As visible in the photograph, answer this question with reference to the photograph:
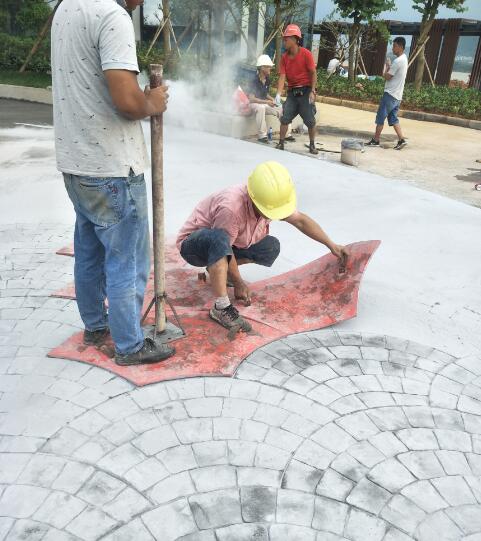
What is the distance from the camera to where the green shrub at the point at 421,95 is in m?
12.3

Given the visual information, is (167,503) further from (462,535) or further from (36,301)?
(36,301)

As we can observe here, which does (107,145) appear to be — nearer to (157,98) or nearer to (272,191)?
(157,98)

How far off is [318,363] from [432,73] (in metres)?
16.5

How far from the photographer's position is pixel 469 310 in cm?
334

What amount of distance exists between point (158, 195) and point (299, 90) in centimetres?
557

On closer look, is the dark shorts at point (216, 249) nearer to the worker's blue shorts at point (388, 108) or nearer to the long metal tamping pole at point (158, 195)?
the long metal tamping pole at point (158, 195)

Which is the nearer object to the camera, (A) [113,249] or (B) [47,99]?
(A) [113,249]

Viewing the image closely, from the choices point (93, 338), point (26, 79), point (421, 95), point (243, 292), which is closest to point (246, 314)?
point (243, 292)

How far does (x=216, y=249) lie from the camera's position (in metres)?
A: 2.85

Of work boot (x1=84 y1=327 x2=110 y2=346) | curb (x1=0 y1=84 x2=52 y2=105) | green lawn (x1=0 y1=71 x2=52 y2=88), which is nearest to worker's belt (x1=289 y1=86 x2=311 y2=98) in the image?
work boot (x1=84 y1=327 x2=110 y2=346)

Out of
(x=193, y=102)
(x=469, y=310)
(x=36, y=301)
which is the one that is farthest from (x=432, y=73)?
(x=36, y=301)

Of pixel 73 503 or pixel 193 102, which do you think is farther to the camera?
pixel 193 102

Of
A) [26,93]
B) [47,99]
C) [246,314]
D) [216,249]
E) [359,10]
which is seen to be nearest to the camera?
[216,249]

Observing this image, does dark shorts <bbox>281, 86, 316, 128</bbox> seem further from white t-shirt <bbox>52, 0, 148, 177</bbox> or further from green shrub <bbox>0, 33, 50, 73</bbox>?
green shrub <bbox>0, 33, 50, 73</bbox>
